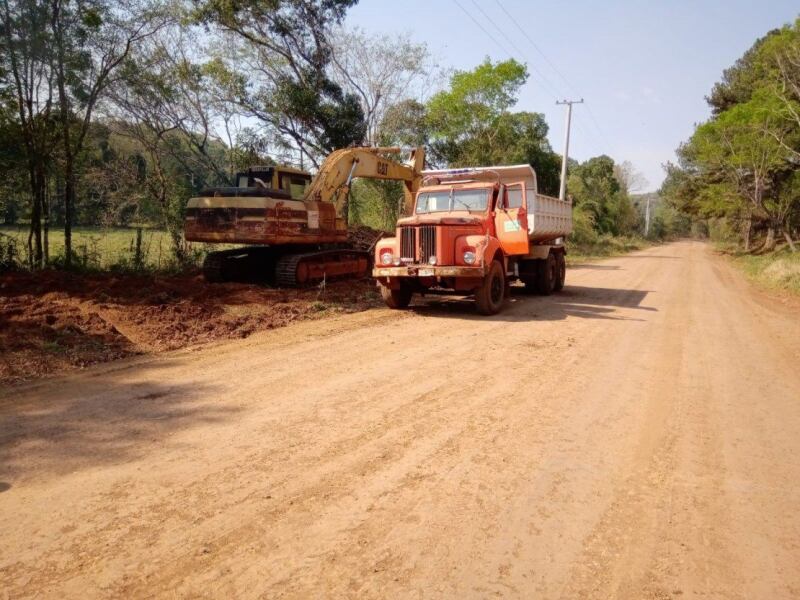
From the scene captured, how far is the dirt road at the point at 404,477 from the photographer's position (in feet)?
9.07

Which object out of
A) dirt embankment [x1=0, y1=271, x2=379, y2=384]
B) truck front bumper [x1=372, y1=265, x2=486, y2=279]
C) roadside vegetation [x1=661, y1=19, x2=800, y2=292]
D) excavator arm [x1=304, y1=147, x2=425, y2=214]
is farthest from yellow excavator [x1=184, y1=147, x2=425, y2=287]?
roadside vegetation [x1=661, y1=19, x2=800, y2=292]

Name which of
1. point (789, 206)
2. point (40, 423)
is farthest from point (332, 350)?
point (789, 206)

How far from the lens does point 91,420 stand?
4793 millimetres

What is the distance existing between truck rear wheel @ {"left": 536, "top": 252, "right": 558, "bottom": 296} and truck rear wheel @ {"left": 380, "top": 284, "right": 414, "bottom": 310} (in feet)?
14.0

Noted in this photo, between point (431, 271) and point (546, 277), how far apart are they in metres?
4.97

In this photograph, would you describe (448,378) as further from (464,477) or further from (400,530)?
(400,530)

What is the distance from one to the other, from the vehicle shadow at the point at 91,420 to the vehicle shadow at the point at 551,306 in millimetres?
6024

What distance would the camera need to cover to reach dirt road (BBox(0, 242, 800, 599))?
2.76 m

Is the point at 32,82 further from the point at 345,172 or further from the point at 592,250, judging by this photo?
the point at 592,250

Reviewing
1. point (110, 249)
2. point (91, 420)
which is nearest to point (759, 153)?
point (110, 249)

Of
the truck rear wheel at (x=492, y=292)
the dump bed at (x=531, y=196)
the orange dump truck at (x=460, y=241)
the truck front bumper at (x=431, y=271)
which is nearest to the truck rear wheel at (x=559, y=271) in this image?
the dump bed at (x=531, y=196)

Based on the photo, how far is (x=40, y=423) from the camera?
471 cm

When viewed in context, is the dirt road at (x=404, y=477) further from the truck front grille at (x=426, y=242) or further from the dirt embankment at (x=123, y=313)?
the truck front grille at (x=426, y=242)

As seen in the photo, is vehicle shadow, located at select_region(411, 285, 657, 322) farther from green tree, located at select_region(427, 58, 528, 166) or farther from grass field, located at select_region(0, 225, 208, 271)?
green tree, located at select_region(427, 58, 528, 166)
